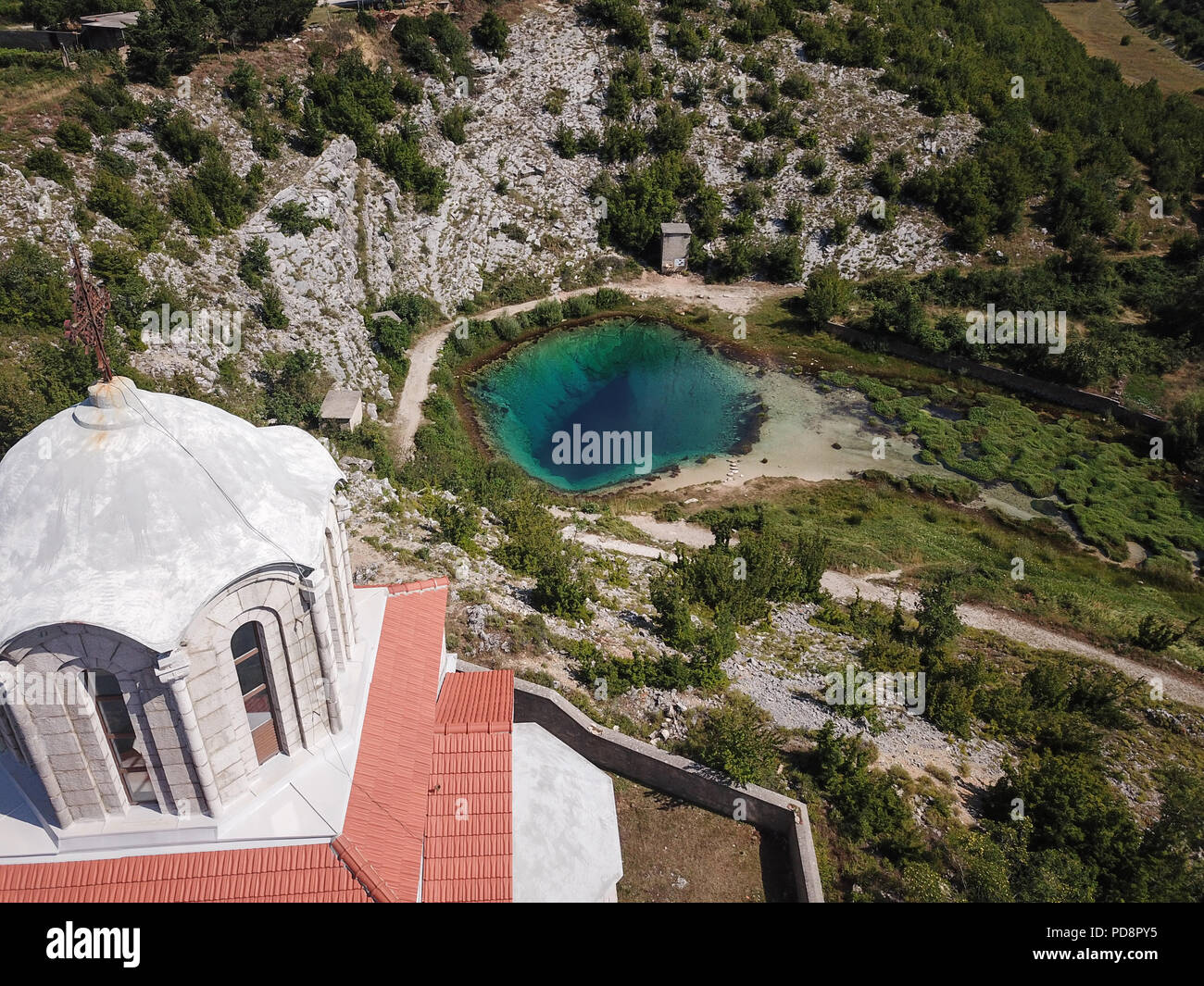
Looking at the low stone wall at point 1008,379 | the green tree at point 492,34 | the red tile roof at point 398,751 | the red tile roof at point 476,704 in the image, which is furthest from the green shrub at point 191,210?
the low stone wall at point 1008,379

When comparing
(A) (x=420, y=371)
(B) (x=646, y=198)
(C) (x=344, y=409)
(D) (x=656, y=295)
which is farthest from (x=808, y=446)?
(B) (x=646, y=198)

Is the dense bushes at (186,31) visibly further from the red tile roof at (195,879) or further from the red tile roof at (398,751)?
the red tile roof at (195,879)

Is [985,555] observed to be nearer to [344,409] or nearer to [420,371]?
[344,409]

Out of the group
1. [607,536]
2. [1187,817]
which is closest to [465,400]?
[607,536]

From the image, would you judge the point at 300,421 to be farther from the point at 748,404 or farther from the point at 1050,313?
the point at 1050,313

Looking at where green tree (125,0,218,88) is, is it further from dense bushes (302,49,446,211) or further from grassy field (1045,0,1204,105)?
grassy field (1045,0,1204,105)
